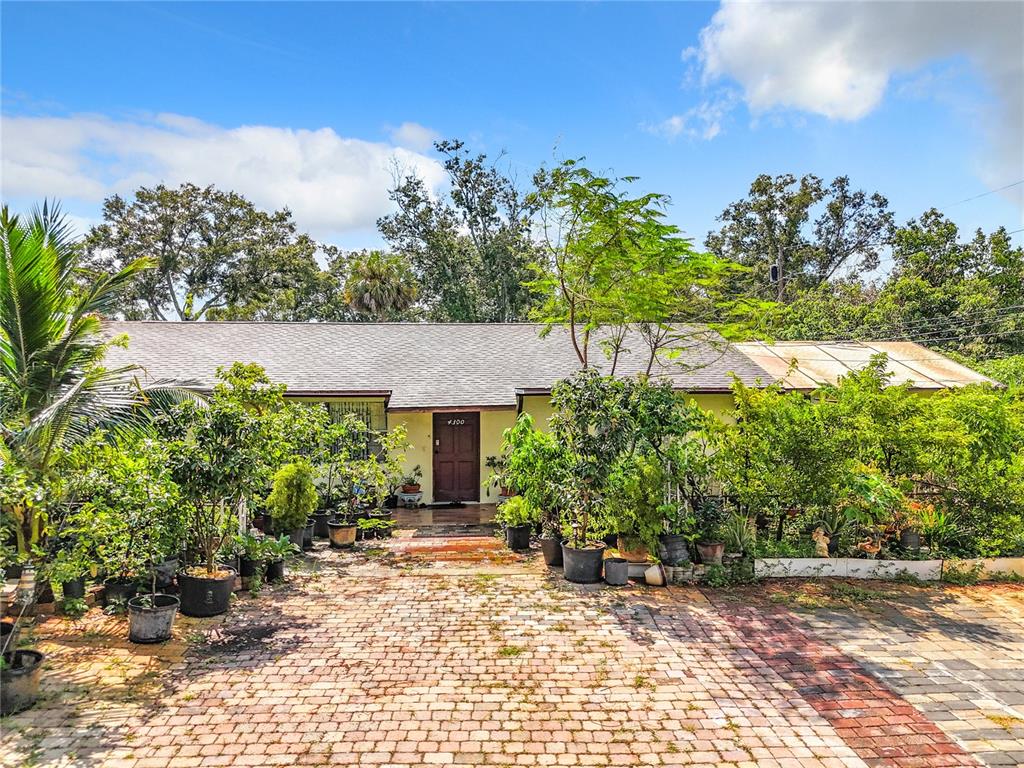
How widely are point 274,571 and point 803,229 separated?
35.1 meters

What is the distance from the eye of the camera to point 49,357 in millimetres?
5969

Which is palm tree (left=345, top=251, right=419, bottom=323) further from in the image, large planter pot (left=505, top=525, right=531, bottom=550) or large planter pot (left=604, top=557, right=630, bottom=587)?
large planter pot (left=604, top=557, right=630, bottom=587)

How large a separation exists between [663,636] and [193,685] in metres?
4.28

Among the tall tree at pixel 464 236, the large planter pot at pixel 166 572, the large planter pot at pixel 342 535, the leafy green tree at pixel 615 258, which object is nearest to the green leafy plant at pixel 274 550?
the large planter pot at pixel 166 572

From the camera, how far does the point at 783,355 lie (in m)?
15.2

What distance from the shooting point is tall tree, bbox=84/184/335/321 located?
99.6ft

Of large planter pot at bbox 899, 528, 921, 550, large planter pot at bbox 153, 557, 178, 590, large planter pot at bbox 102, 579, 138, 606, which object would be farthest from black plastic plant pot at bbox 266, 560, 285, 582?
large planter pot at bbox 899, 528, 921, 550

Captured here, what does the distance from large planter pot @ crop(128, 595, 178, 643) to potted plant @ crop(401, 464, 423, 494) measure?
6.93 metres

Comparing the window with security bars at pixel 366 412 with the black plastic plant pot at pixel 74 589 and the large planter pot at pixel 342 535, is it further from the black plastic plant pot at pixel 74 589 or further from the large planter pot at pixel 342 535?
the black plastic plant pot at pixel 74 589

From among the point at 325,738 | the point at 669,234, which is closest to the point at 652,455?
the point at 669,234

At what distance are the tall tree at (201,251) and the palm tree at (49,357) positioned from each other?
1013 inches

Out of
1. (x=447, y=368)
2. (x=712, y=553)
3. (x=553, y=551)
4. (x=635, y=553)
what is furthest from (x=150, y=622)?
(x=447, y=368)

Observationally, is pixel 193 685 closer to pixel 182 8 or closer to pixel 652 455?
pixel 652 455

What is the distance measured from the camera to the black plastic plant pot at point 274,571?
7.39 metres
